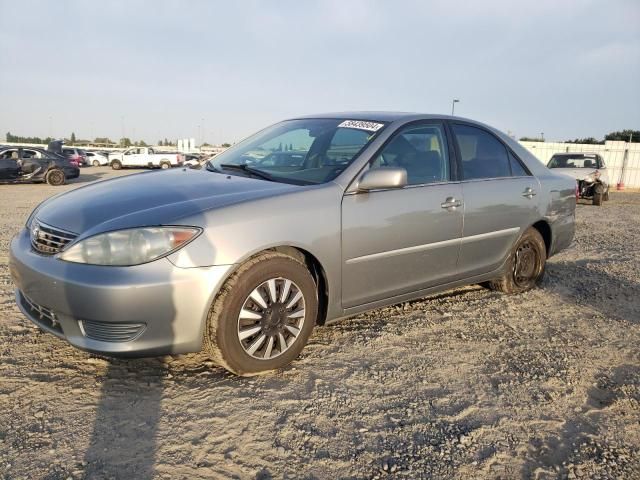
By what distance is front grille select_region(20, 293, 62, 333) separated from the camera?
2505mm

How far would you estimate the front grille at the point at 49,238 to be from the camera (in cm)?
250

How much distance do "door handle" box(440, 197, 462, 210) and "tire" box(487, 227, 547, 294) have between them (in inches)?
39.2

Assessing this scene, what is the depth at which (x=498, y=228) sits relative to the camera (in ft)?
12.8

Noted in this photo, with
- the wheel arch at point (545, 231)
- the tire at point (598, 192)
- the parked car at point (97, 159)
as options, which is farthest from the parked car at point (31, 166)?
the parked car at point (97, 159)

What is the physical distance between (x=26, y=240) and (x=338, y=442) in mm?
2170

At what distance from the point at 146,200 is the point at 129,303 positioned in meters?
0.68

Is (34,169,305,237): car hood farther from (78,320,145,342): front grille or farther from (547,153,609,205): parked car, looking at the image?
(547,153,609,205): parked car

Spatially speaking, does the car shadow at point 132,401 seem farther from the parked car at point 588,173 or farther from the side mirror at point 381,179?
the parked car at point 588,173

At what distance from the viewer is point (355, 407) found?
7.87 ft

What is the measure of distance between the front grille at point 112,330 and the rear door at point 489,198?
238 cm

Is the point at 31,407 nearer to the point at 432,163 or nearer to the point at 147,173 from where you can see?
the point at 147,173

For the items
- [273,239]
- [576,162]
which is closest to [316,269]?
[273,239]

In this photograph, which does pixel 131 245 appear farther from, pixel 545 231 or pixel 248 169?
pixel 545 231

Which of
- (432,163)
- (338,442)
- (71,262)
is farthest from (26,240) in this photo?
(432,163)
